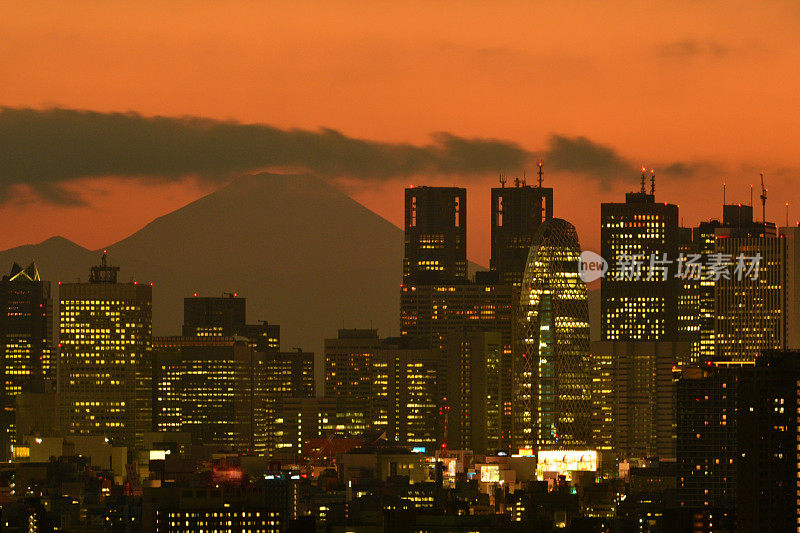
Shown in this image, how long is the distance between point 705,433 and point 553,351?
47871mm

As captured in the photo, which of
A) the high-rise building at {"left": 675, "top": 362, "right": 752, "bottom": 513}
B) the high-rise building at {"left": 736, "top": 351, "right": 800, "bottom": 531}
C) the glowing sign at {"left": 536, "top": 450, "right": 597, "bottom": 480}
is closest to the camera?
the high-rise building at {"left": 736, "top": 351, "right": 800, "bottom": 531}

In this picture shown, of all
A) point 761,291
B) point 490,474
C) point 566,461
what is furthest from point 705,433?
point 761,291

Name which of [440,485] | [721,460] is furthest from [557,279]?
[721,460]

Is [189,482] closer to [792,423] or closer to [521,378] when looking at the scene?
[792,423]

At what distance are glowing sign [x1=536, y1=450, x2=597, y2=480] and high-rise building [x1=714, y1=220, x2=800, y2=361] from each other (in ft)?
42.4

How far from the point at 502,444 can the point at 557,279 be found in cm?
1720

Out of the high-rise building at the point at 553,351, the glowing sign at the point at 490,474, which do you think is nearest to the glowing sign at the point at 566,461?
the high-rise building at the point at 553,351

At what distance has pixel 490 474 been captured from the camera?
16612cm

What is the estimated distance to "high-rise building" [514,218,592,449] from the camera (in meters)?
188

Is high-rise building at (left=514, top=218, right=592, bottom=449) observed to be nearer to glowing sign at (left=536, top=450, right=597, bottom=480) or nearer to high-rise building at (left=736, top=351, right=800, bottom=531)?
glowing sign at (left=536, top=450, right=597, bottom=480)

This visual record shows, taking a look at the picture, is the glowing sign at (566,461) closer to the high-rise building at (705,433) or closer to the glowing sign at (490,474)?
the glowing sign at (490,474)

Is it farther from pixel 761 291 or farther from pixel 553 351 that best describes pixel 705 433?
pixel 553 351

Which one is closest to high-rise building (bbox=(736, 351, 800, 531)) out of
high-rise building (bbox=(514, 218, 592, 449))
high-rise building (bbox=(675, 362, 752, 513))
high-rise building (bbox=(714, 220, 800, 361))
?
high-rise building (bbox=(675, 362, 752, 513))

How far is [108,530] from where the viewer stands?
127500 millimetres
